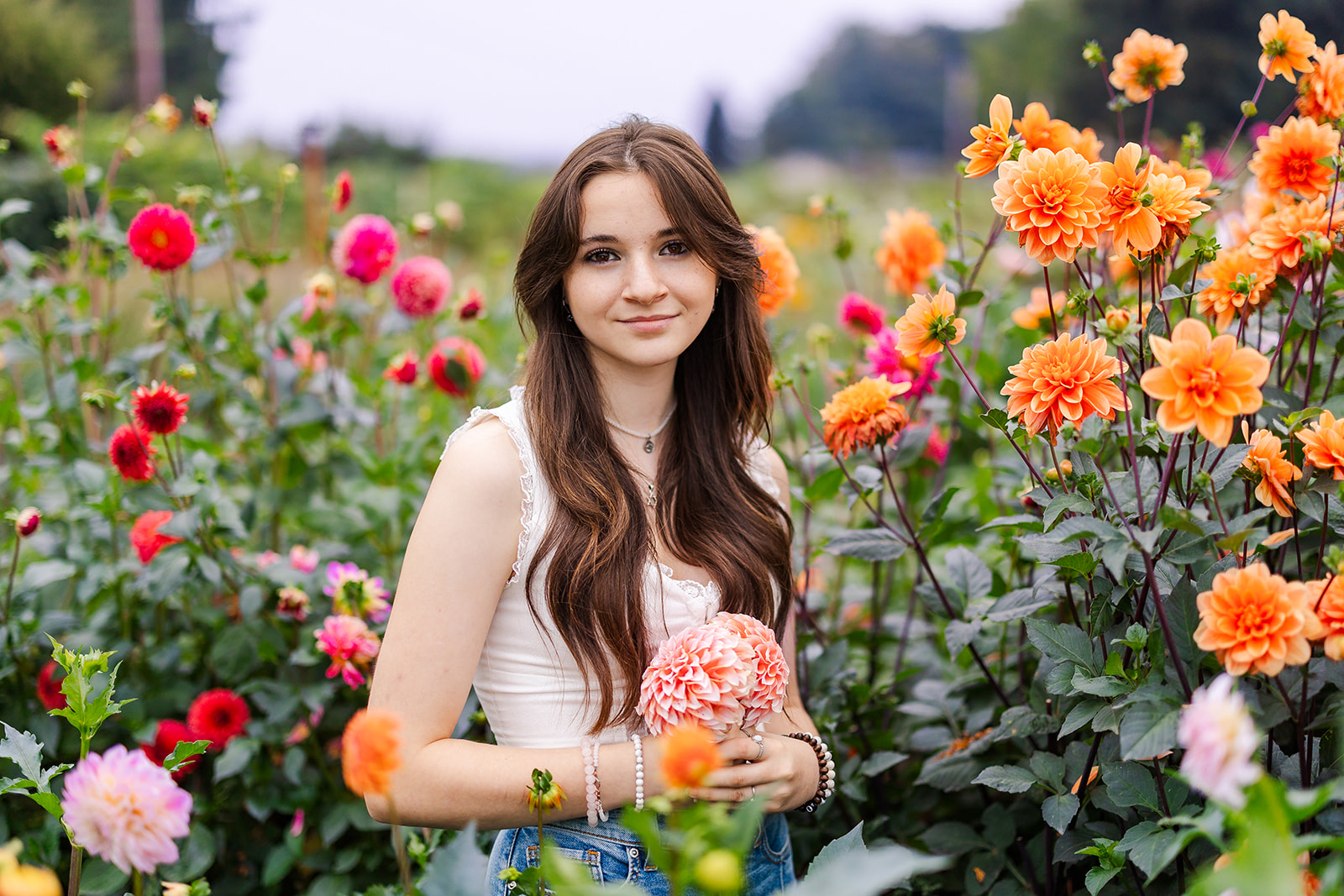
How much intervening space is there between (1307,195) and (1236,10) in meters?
7.66

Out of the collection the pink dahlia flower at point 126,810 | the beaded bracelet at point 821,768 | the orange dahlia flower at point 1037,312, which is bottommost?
the beaded bracelet at point 821,768

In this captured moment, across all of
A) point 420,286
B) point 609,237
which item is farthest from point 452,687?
point 420,286

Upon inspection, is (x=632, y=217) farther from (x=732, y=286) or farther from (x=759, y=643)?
(x=759, y=643)

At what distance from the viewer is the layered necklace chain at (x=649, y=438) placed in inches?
57.1

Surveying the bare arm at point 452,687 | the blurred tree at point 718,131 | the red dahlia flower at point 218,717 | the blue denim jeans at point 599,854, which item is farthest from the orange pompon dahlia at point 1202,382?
the blurred tree at point 718,131

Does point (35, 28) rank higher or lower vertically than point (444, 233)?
higher

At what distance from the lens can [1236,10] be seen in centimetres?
734

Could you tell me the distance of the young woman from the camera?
1.20 m

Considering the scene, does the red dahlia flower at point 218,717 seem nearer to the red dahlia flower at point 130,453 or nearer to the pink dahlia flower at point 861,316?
the red dahlia flower at point 130,453

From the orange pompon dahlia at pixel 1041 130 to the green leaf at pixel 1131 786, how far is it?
82 cm

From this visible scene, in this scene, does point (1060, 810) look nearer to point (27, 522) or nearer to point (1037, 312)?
point (1037, 312)

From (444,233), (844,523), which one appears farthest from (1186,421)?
(444,233)

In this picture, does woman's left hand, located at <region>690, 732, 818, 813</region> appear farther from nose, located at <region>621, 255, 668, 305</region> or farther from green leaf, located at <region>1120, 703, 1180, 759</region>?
nose, located at <region>621, 255, 668, 305</region>

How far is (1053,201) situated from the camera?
3.31 feet
